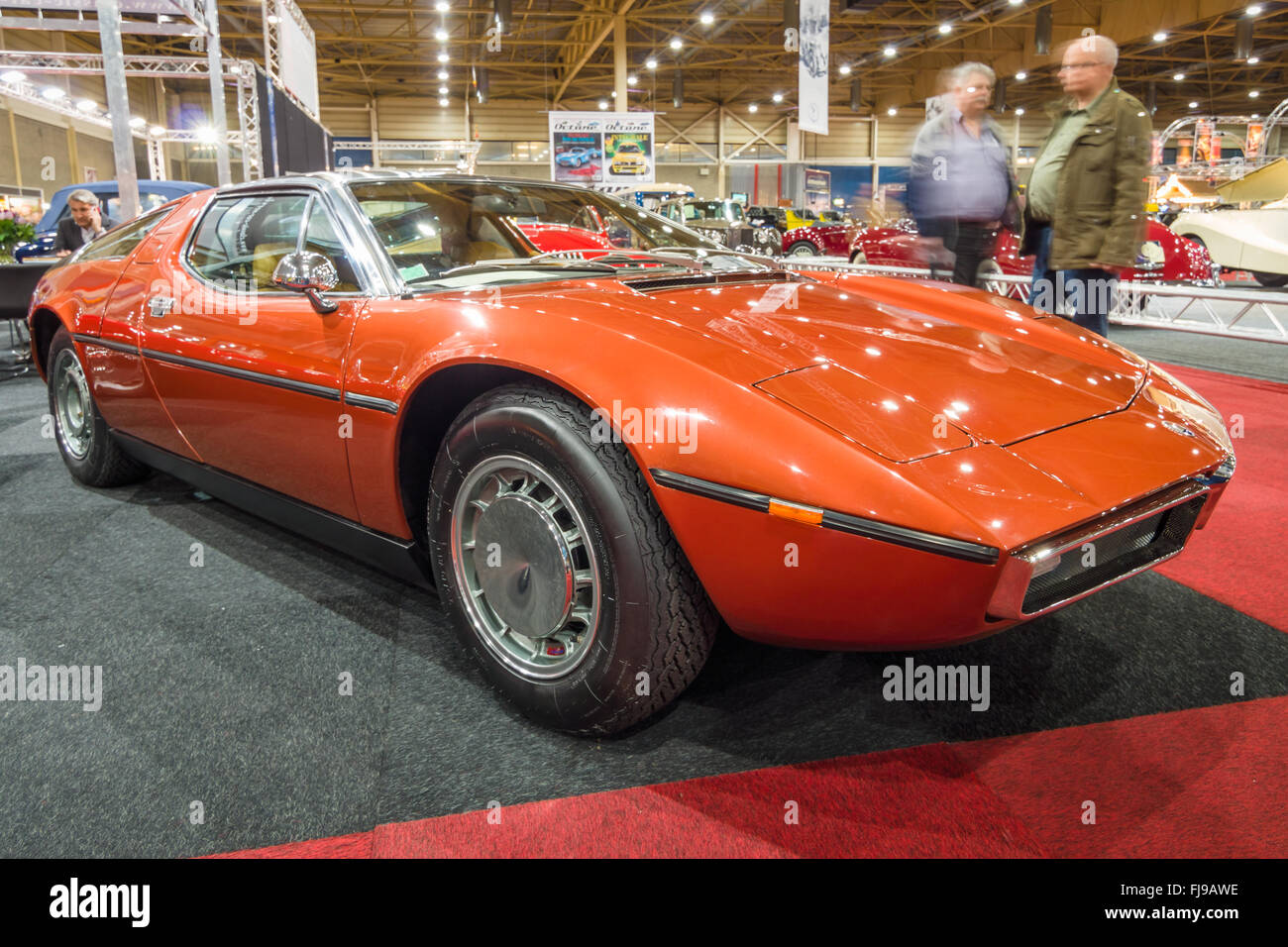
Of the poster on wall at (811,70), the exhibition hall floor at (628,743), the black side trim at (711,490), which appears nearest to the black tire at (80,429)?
the exhibition hall floor at (628,743)

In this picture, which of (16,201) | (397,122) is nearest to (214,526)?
(16,201)

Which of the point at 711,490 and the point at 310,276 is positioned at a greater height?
the point at 310,276

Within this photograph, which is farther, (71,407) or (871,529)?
(71,407)

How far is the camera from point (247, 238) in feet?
8.07

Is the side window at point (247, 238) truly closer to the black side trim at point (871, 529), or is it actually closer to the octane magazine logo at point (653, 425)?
the octane magazine logo at point (653, 425)

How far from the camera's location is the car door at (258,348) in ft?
6.55

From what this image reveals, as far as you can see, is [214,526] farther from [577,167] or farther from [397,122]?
[397,122]

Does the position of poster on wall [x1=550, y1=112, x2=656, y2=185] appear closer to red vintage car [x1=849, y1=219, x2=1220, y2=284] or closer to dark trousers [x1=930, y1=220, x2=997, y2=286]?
red vintage car [x1=849, y1=219, x2=1220, y2=284]

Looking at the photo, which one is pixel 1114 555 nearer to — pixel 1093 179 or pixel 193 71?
pixel 1093 179

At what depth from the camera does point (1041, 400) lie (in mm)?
1560

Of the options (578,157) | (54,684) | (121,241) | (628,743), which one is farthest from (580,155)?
(628,743)

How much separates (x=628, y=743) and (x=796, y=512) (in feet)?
2.12
